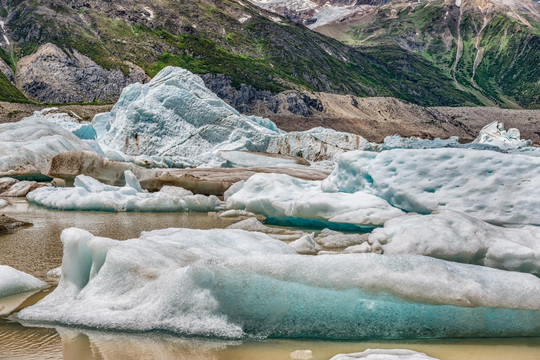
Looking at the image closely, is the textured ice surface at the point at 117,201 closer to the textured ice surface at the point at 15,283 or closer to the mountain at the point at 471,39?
the textured ice surface at the point at 15,283

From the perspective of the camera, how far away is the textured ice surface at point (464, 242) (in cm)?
445

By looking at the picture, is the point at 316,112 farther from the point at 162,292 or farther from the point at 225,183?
the point at 162,292

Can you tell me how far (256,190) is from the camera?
9.47 metres

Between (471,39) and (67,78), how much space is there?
457 ft

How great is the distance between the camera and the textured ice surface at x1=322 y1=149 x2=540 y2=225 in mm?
6418

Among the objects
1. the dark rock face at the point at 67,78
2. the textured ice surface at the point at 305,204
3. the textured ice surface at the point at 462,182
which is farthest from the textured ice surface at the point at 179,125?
the dark rock face at the point at 67,78

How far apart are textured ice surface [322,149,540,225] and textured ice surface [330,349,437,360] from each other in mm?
4465

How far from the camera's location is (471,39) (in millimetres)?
164250

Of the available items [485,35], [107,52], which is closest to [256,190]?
[107,52]

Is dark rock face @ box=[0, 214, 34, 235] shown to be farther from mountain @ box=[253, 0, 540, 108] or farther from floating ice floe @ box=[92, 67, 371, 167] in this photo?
mountain @ box=[253, 0, 540, 108]

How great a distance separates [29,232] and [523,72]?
158 metres

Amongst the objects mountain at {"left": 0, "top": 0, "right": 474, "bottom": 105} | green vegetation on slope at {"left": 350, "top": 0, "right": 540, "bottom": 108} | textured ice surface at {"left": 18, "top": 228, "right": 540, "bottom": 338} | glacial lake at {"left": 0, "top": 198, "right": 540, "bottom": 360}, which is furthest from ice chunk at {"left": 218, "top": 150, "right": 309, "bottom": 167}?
green vegetation on slope at {"left": 350, "top": 0, "right": 540, "bottom": 108}

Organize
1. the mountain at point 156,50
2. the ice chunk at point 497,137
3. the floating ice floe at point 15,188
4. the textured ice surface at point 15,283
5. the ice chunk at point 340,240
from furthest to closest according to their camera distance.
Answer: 1. the mountain at point 156,50
2. the ice chunk at point 497,137
3. the floating ice floe at point 15,188
4. the ice chunk at point 340,240
5. the textured ice surface at point 15,283

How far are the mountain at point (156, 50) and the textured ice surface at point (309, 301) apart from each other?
5854 centimetres
